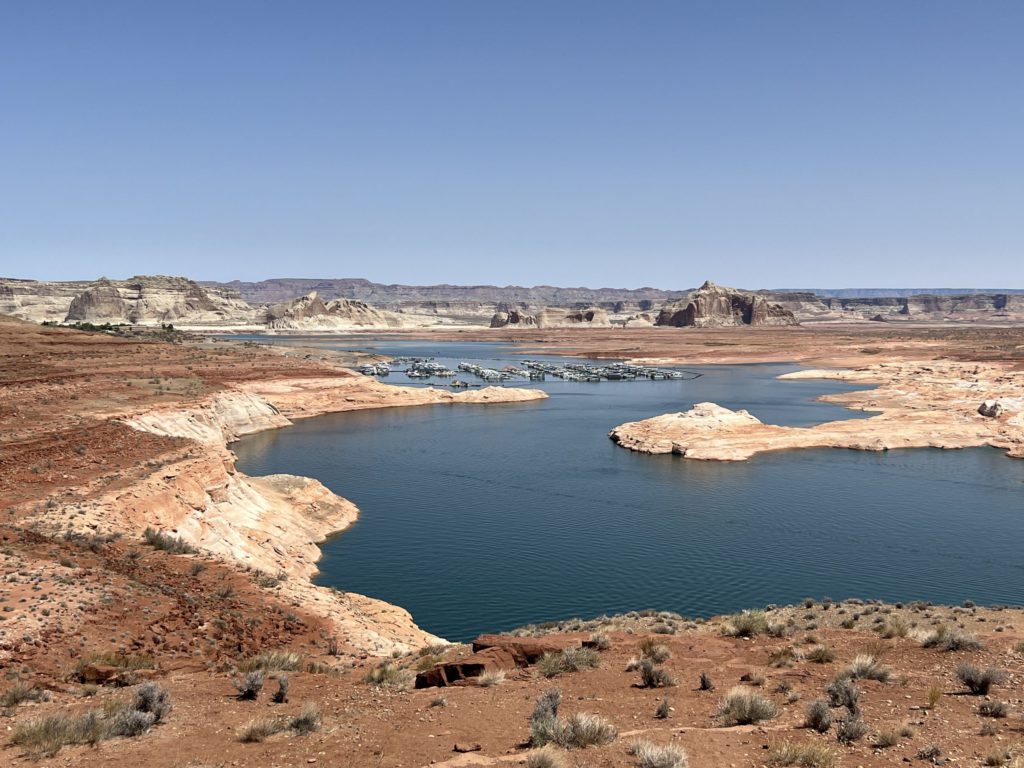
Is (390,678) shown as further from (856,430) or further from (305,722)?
(856,430)

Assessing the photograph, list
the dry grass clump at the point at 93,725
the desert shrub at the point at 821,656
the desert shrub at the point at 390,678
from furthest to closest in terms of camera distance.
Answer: the desert shrub at the point at 821,656
the desert shrub at the point at 390,678
the dry grass clump at the point at 93,725

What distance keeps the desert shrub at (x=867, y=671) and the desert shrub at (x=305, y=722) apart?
1044 cm

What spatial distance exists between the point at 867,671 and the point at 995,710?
2.53 metres

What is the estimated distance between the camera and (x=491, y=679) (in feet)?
49.2

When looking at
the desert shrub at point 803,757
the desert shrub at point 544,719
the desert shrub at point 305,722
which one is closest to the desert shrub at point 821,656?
the desert shrub at point 803,757

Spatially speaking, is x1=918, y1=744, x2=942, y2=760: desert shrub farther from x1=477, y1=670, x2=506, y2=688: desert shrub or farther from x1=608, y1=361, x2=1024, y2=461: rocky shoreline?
x1=608, y1=361, x2=1024, y2=461: rocky shoreline

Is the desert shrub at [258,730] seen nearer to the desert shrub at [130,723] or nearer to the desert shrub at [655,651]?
the desert shrub at [130,723]

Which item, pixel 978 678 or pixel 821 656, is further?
pixel 821 656

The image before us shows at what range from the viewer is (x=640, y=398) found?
102 m

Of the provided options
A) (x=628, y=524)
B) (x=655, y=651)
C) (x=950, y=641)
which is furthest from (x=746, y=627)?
(x=628, y=524)

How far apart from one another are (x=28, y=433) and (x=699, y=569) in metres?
34.4

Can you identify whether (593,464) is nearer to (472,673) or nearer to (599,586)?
(599,586)

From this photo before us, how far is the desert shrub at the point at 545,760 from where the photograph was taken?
33.6ft

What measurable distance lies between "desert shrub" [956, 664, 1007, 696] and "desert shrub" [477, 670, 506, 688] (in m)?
8.95
